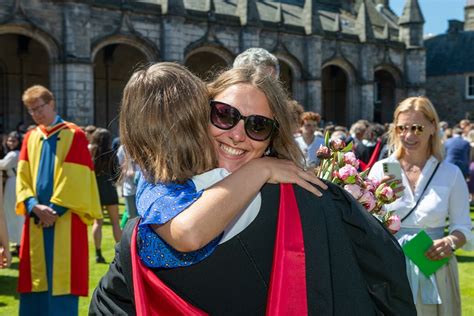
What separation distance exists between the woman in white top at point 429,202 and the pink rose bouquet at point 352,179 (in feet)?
3.70

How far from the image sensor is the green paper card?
3.53m

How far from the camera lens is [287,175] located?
5.85ft

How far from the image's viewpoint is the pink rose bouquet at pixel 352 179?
244 cm

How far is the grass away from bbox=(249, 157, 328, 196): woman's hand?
4826 millimetres

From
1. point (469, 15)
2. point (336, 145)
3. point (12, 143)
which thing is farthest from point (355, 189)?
point (469, 15)

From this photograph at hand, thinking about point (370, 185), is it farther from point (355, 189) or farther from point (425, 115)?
point (425, 115)

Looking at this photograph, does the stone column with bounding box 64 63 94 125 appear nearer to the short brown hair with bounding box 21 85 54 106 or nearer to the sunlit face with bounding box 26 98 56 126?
the sunlit face with bounding box 26 98 56 126

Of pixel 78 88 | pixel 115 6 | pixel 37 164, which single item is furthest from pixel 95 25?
pixel 37 164

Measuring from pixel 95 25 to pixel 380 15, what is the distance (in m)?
24.8

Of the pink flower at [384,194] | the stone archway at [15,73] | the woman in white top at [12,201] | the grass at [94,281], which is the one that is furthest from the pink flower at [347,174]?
the stone archway at [15,73]

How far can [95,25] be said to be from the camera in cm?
2122

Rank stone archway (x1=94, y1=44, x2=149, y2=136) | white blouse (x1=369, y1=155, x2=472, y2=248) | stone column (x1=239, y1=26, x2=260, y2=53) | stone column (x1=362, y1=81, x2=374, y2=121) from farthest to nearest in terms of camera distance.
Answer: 1. stone column (x1=362, y1=81, x2=374, y2=121)
2. stone archway (x1=94, y1=44, x2=149, y2=136)
3. stone column (x1=239, y1=26, x2=260, y2=53)
4. white blouse (x1=369, y1=155, x2=472, y2=248)

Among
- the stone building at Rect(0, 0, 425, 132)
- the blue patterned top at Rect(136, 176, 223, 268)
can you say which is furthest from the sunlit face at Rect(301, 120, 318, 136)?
the stone building at Rect(0, 0, 425, 132)

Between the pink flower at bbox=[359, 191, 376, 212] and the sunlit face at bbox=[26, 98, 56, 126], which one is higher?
the sunlit face at bbox=[26, 98, 56, 126]
